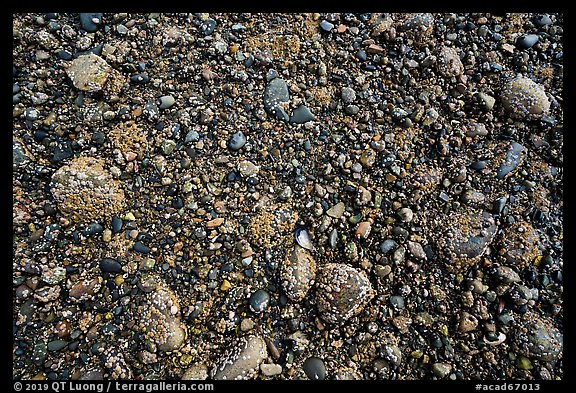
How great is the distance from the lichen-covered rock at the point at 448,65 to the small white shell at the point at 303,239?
1630mm

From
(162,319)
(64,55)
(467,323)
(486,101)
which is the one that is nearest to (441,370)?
(467,323)

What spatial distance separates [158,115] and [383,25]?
186cm

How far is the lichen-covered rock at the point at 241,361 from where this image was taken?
2445mm

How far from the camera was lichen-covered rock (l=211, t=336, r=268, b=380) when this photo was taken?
2.45 m

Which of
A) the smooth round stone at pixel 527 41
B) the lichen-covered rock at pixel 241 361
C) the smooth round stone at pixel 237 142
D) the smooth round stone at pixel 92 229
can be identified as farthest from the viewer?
the smooth round stone at pixel 527 41

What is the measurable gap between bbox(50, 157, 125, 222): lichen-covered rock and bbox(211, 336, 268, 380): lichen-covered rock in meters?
1.24

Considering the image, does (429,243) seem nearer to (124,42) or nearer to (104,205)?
(104,205)

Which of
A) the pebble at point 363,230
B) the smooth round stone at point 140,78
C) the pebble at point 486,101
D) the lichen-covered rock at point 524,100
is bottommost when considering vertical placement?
the pebble at point 363,230

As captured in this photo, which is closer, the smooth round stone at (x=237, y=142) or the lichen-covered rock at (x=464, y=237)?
the lichen-covered rock at (x=464, y=237)

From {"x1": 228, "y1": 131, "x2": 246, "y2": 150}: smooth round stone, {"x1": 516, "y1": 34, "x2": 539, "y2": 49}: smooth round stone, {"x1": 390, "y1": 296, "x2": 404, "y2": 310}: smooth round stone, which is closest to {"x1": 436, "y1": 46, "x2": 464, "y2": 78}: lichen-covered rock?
{"x1": 516, "y1": 34, "x2": 539, "y2": 49}: smooth round stone

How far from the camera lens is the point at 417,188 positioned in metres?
2.78

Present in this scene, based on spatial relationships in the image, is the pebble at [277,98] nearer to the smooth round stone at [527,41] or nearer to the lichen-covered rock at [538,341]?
the smooth round stone at [527,41]

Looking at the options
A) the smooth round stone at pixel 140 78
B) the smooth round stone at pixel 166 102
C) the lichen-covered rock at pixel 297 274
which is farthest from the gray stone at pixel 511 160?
the smooth round stone at pixel 140 78

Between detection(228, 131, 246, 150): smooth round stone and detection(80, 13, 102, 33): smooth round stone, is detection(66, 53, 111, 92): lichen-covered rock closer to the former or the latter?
detection(80, 13, 102, 33): smooth round stone
